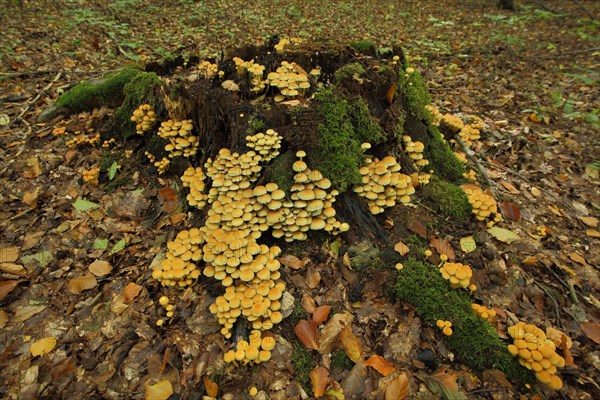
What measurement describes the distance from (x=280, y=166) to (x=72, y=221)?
9.77 feet

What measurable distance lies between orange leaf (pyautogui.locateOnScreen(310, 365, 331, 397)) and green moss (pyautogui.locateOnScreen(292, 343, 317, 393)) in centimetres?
4

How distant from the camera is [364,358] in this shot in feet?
10.3

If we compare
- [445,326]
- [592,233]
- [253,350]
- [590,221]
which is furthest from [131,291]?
[590,221]

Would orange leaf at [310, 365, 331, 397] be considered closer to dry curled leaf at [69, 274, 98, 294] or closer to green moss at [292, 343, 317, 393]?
green moss at [292, 343, 317, 393]

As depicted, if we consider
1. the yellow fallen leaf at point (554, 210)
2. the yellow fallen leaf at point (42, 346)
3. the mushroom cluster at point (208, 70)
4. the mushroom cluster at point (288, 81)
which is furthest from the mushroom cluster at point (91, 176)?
the yellow fallen leaf at point (554, 210)

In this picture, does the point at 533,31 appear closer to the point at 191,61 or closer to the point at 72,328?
the point at 191,61

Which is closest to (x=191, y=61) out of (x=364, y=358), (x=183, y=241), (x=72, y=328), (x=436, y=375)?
(x=183, y=241)

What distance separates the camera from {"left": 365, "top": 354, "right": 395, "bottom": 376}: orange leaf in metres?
3.00

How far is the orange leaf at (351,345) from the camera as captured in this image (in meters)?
3.12

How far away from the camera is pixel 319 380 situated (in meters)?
3.01

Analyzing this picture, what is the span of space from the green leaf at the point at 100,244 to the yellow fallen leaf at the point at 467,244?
442 cm

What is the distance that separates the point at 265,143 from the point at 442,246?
238 centimetres

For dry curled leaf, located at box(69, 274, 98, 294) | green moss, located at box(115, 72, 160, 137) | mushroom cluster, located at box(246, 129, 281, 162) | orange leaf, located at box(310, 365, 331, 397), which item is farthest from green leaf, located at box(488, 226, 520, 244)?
green moss, located at box(115, 72, 160, 137)

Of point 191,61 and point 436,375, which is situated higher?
point 191,61
